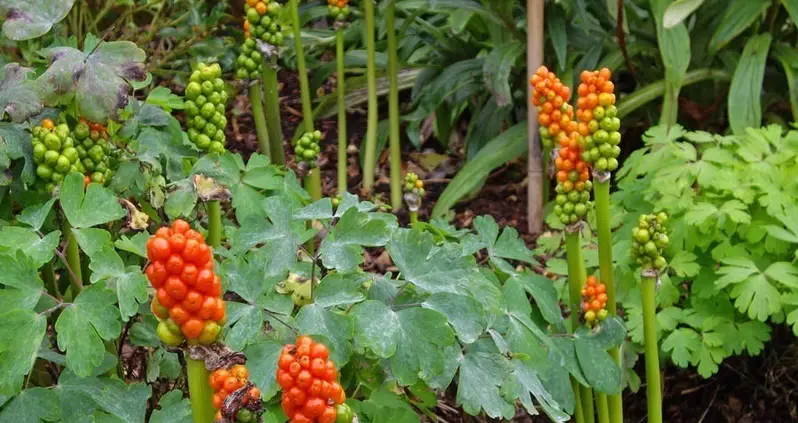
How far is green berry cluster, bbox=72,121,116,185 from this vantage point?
1657 mm

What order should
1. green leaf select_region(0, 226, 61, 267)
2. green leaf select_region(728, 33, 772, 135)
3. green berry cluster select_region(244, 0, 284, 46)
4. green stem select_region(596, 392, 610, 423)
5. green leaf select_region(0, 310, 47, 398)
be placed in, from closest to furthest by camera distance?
green leaf select_region(0, 310, 47, 398) → green leaf select_region(0, 226, 61, 267) → green stem select_region(596, 392, 610, 423) → green berry cluster select_region(244, 0, 284, 46) → green leaf select_region(728, 33, 772, 135)

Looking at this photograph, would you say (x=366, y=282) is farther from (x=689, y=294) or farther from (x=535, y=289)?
(x=689, y=294)

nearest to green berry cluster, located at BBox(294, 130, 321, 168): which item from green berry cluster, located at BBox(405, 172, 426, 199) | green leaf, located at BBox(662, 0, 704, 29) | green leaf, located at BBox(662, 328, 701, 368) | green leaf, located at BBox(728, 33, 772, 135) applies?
green berry cluster, located at BBox(405, 172, 426, 199)

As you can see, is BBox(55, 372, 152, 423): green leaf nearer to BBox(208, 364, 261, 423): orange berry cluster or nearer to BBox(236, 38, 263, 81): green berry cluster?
BBox(208, 364, 261, 423): orange berry cluster

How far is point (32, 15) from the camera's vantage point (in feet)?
5.65

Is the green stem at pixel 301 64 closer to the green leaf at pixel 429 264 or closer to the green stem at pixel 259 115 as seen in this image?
the green stem at pixel 259 115

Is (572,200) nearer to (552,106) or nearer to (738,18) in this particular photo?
(552,106)

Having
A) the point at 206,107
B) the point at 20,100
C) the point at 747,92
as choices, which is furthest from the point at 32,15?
the point at 747,92

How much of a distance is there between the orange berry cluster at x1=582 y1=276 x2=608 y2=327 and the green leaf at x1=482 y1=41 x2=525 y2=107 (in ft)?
4.48

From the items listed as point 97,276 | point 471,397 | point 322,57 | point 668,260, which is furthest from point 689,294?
point 322,57

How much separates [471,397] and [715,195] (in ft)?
3.85

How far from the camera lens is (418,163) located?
3.93m

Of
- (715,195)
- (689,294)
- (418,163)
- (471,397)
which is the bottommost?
(418,163)

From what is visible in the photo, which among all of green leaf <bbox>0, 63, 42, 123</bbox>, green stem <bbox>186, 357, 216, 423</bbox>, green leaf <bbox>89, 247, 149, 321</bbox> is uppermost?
green leaf <bbox>0, 63, 42, 123</bbox>
